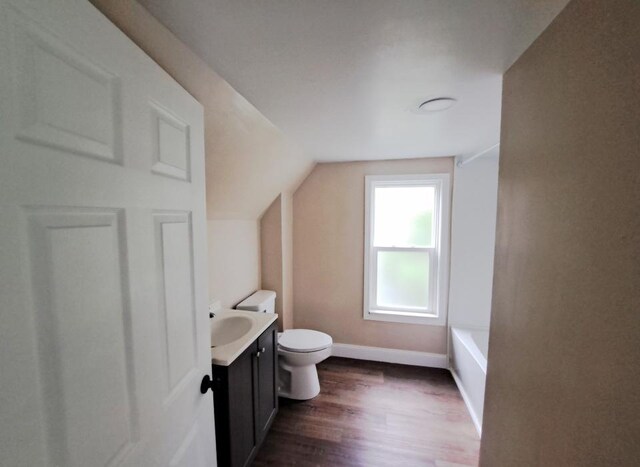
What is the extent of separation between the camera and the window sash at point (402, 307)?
251 cm

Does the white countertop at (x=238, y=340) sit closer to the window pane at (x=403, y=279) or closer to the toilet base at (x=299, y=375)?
the toilet base at (x=299, y=375)

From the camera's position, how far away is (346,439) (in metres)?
1.70

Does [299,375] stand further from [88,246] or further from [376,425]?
[88,246]

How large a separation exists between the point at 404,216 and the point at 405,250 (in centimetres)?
35

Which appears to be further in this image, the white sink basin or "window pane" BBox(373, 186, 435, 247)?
"window pane" BBox(373, 186, 435, 247)

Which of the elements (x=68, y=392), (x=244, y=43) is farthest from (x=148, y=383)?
(x=244, y=43)

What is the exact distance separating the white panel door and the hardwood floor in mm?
1122

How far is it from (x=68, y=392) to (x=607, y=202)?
118 centimetres

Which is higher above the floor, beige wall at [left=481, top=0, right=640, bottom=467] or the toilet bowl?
beige wall at [left=481, top=0, right=640, bottom=467]

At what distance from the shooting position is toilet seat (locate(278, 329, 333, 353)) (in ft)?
6.50

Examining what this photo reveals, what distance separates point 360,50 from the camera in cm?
88

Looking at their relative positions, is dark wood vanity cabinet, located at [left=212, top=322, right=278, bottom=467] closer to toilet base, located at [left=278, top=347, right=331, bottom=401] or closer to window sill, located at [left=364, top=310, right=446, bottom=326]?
toilet base, located at [left=278, top=347, right=331, bottom=401]

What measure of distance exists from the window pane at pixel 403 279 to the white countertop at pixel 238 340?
139 cm

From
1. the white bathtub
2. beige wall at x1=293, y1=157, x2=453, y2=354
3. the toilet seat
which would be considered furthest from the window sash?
the toilet seat
